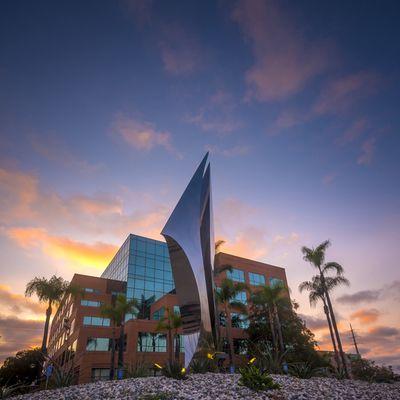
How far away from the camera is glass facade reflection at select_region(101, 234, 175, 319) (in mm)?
48938

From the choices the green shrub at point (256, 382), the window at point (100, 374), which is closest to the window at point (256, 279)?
the window at point (100, 374)

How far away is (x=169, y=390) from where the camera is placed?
1277 centimetres

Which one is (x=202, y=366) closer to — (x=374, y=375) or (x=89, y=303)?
(x=374, y=375)

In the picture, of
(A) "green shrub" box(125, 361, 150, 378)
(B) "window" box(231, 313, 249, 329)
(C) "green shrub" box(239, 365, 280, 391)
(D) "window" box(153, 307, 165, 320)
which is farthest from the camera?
(D) "window" box(153, 307, 165, 320)

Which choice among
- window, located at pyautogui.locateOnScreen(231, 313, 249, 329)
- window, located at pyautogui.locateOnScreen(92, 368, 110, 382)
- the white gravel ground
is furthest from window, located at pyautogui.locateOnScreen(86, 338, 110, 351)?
the white gravel ground

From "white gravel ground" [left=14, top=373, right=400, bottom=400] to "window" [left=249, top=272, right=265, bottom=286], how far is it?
1441 inches

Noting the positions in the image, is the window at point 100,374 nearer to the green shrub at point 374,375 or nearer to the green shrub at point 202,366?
the green shrub at point 202,366

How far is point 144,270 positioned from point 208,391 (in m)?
39.2

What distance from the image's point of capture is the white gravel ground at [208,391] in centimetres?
1252

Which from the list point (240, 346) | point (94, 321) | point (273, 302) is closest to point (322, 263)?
point (273, 302)

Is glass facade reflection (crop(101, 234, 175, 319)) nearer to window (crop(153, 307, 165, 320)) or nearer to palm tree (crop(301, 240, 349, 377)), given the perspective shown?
window (crop(153, 307, 165, 320))

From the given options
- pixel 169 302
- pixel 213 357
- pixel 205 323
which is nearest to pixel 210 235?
pixel 205 323

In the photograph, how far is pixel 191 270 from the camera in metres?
19.4

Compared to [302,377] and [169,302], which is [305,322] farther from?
[302,377]
